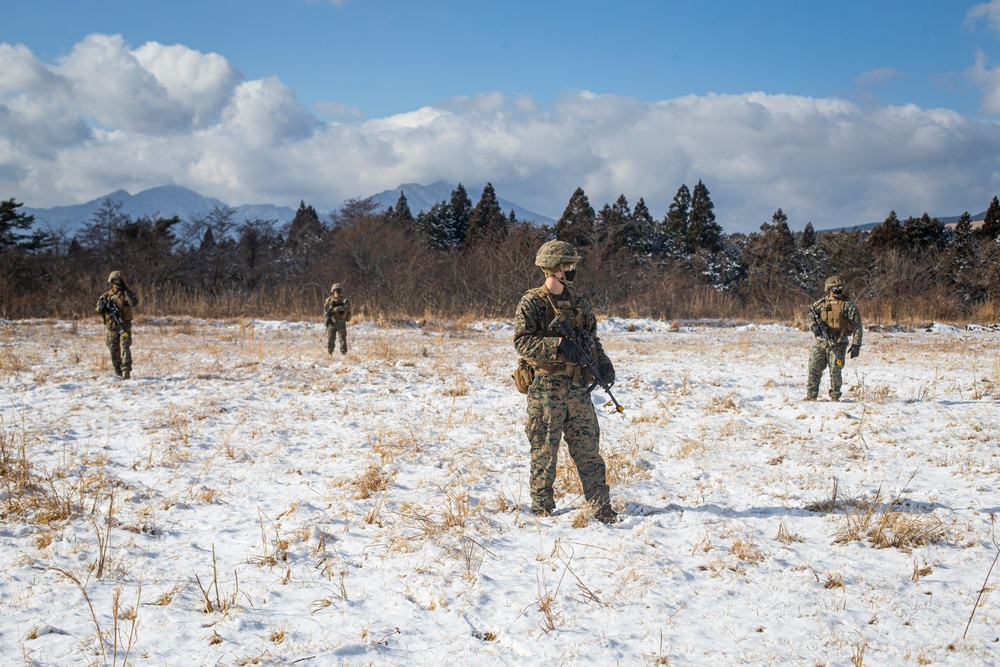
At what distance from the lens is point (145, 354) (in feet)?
38.8

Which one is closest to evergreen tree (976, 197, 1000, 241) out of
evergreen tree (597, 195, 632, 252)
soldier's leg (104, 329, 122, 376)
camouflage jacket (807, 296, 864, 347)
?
evergreen tree (597, 195, 632, 252)

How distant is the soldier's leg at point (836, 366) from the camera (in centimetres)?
774

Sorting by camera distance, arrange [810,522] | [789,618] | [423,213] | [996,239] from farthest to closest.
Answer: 1. [423,213]
2. [996,239]
3. [810,522]
4. [789,618]

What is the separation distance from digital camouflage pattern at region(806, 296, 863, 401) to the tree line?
553 inches

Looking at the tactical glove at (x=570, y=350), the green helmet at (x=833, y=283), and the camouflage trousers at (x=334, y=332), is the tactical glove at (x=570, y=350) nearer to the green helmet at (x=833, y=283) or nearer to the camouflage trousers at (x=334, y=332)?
the green helmet at (x=833, y=283)

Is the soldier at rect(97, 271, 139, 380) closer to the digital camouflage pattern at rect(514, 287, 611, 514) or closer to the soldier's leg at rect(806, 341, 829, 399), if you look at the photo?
the digital camouflage pattern at rect(514, 287, 611, 514)

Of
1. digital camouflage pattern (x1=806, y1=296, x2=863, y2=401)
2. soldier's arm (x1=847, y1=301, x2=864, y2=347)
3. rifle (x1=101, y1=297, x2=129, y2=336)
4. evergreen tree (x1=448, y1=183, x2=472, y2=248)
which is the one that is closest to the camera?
soldier's arm (x1=847, y1=301, x2=864, y2=347)

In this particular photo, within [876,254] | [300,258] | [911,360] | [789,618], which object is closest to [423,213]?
[300,258]

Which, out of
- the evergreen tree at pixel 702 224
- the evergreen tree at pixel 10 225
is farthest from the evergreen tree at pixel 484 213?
the evergreen tree at pixel 10 225

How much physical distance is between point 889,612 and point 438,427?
483cm

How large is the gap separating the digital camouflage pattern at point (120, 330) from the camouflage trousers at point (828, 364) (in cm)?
1026

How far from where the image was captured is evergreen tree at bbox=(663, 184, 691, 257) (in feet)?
136

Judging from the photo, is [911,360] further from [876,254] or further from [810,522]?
[876,254]

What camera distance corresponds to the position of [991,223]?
101 ft
